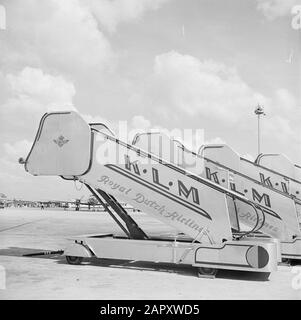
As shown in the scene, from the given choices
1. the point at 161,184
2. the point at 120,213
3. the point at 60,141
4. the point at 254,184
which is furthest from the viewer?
the point at 254,184

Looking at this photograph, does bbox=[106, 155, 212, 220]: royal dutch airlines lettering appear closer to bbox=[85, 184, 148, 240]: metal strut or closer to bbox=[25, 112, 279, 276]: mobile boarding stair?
bbox=[25, 112, 279, 276]: mobile boarding stair

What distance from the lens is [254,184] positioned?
37.4 ft

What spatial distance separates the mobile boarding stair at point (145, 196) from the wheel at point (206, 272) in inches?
0.8

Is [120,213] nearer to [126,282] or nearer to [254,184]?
[126,282]

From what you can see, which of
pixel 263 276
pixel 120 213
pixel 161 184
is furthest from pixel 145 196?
pixel 263 276

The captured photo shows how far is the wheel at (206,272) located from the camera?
8.00m

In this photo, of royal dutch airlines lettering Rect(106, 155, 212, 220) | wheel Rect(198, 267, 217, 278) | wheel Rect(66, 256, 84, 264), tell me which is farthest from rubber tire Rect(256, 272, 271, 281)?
wheel Rect(66, 256, 84, 264)

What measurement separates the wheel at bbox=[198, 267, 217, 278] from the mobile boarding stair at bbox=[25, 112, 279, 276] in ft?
0.06

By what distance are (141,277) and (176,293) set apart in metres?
1.50

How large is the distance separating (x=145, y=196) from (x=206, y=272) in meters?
2.04

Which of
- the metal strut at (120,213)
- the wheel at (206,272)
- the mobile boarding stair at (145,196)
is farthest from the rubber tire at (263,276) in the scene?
the metal strut at (120,213)

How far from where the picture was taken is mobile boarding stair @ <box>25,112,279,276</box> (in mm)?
8000

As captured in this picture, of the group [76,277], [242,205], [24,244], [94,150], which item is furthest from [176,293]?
[24,244]
